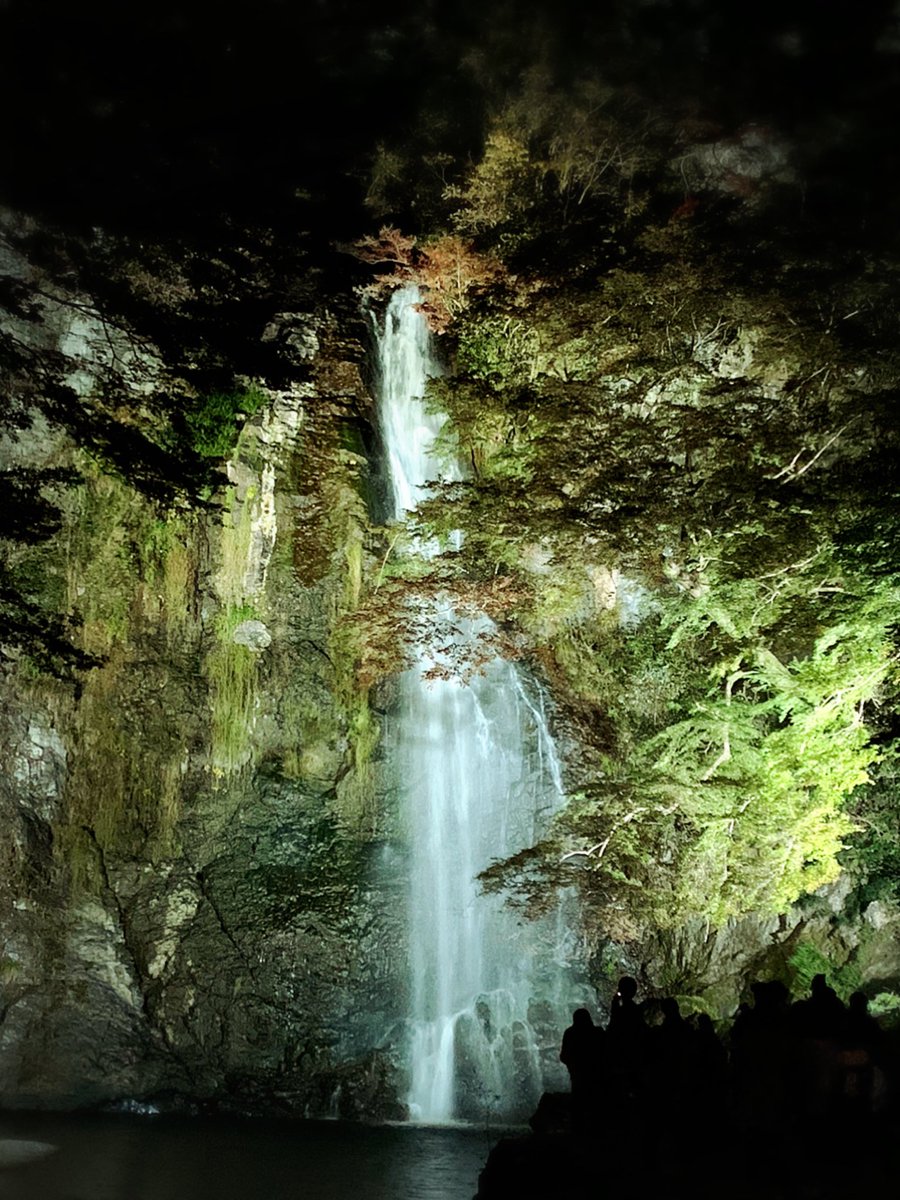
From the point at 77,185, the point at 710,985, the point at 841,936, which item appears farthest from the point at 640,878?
the point at 77,185

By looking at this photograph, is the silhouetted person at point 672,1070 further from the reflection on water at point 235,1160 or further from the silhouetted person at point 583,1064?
the reflection on water at point 235,1160

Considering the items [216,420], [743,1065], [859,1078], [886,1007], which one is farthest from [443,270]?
[886,1007]

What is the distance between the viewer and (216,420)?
17578 mm

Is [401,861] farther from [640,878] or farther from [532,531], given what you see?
[532,531]

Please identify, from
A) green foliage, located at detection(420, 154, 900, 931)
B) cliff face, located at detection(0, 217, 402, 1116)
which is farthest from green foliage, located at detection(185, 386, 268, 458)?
green foliage, located at detection(420, 154, 900, 931)

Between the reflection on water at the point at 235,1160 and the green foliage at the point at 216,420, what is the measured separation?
1016 cm

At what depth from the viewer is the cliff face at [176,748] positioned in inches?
613

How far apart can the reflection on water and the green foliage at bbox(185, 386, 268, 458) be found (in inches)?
400

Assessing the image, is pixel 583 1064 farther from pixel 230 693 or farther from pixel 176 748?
pixel 176 748

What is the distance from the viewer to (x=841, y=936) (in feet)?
54.9

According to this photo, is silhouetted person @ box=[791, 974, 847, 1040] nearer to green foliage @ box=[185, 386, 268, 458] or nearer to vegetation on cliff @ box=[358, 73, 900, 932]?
vegetation on cliff @ box=[358, 73, 900, 932]

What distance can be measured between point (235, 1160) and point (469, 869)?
617cm

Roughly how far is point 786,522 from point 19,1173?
1055 cm

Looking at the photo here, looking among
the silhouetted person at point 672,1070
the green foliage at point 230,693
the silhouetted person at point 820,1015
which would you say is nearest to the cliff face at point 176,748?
the green foliage at point 230,693
